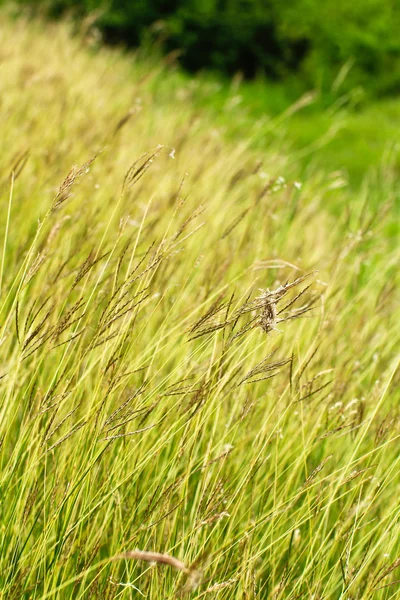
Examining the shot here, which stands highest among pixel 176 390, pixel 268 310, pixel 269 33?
pixel 269 33

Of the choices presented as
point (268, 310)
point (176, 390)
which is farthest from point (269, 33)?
point (268, 310)

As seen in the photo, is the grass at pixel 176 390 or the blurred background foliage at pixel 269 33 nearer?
the grass at pixel 176 390

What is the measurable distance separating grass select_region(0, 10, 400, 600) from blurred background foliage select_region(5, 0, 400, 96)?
20.7 ft

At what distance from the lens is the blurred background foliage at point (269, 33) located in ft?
30.7

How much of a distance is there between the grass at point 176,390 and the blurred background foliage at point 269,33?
6321 mm

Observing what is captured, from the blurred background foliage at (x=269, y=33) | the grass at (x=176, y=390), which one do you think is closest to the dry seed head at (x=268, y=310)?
the grass at (x=176, y=390)

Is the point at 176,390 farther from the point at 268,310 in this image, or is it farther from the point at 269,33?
the point at 269,33

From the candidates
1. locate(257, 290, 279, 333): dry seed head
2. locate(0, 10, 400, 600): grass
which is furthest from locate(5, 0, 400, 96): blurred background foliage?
locate(257, 290, 279, 333): dry seed head

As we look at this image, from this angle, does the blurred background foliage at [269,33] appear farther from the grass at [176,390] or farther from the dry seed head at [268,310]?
the dry seed head at [268,310]

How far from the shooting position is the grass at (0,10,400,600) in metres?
1.09

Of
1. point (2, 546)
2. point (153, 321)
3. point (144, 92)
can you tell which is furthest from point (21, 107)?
point (144, 92)

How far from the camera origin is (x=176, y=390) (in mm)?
1212

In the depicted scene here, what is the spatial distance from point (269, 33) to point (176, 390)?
953 centimetres

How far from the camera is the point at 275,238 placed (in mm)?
2752
